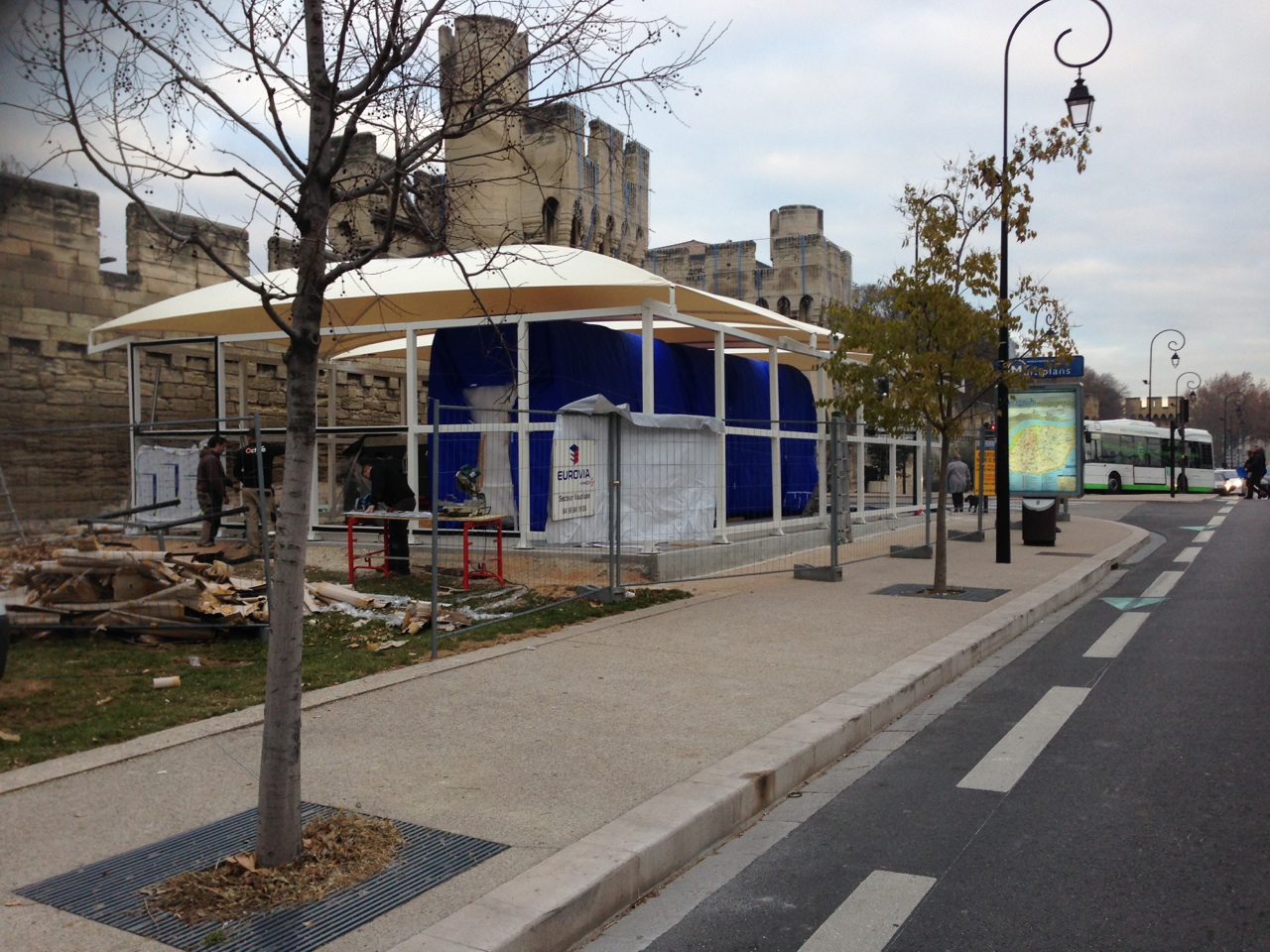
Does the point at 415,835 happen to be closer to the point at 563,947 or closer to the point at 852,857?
the point at 563,947

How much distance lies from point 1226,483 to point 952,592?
40915 millimetres

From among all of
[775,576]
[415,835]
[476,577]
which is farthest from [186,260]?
[415,835]

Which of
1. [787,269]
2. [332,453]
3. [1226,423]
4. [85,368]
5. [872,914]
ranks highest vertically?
[787,269]

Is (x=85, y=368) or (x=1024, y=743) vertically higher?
(x=85, y=368)

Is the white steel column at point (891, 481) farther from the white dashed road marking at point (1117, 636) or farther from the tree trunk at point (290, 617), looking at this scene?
the tree trunk at point (290, 617)

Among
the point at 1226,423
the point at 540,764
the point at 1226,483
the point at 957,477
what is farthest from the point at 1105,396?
the point at 540,764

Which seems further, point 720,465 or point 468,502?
point 720,465

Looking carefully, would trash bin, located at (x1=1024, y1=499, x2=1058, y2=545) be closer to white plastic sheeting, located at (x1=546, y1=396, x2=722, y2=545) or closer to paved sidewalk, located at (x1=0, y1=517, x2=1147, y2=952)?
white plastic sheeting, located at (x1=546, y1=396, x2=722, y2=545)

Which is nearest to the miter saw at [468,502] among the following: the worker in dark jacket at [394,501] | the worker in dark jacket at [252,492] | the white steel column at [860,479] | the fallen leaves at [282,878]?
the worker in dark jacket at [394,501]

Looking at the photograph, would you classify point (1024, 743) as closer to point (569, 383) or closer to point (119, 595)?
point (119, 595)

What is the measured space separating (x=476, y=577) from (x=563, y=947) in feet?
26.4

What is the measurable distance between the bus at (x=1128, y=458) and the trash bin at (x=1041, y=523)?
26241 millimetres

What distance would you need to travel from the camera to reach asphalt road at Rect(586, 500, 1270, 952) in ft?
12.2

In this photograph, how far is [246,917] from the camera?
3549 mm
